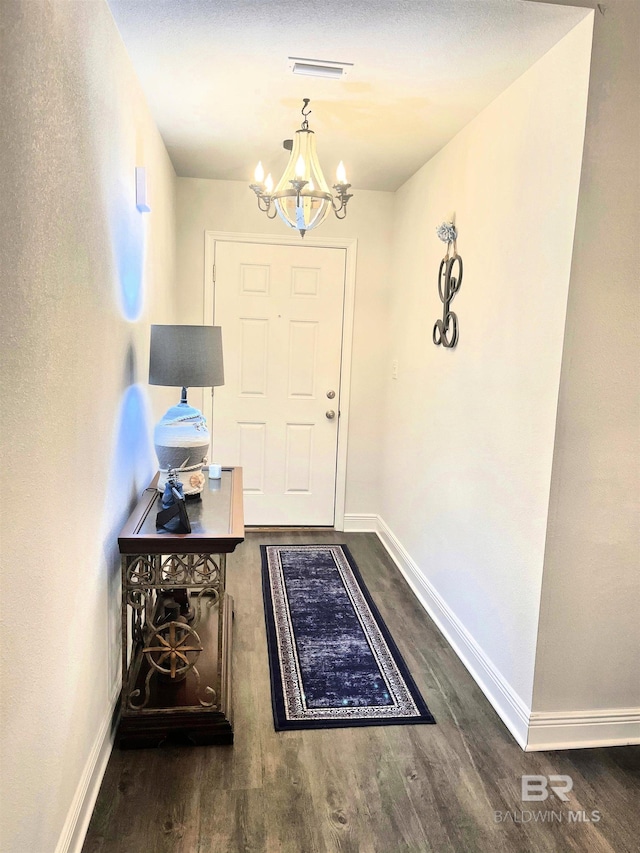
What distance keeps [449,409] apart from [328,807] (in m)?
1.73

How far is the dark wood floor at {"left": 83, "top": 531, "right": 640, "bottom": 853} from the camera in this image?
163cm

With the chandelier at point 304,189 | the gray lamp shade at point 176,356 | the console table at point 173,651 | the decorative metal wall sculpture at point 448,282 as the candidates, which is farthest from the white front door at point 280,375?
the console table at point 173,651

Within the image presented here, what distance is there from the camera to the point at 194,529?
Result: 195cm

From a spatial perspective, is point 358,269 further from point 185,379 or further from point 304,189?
point 185,379

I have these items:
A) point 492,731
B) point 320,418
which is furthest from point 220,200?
point 492,731

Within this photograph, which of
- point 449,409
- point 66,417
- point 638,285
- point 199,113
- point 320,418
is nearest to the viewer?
point 66,417

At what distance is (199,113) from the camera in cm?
262

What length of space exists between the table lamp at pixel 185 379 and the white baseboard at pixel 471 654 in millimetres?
1320

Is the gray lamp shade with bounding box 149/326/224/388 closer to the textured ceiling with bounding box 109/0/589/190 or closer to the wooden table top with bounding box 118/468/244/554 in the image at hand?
the wooden table top with bounding box 118/468/244/554

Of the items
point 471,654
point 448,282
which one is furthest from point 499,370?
point 471,654

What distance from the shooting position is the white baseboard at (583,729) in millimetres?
2021

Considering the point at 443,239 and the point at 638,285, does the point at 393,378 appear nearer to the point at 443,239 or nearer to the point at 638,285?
the point at 443,239

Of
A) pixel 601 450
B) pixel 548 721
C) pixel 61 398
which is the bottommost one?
pixel 548 721

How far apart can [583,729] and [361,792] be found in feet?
2.73
